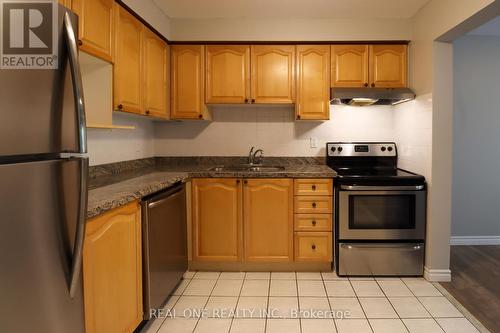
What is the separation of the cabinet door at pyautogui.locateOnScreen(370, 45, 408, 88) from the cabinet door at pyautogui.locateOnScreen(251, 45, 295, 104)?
79 cm

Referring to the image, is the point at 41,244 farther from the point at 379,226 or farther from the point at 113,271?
the point at 379,226

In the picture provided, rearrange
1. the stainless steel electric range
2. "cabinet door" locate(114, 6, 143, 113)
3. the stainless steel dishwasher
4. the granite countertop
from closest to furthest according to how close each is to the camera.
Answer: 1. the granite countertop
2. the stainless steel dishwasher
3. "cabinet door" locate(114, 6, 143, 113)
4. the stainless steel electric range

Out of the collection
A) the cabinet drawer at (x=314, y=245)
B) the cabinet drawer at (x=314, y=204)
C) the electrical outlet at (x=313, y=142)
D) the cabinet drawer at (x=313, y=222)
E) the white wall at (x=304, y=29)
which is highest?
the white wall at (x=304, y=29)

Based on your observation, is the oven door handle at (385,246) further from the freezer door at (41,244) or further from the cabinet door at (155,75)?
the freezer door at (41,244)

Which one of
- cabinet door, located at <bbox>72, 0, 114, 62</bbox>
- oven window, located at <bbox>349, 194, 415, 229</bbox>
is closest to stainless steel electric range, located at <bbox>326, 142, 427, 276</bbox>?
oven window, located at <bbox>349, 194, 415, 229</bbox>

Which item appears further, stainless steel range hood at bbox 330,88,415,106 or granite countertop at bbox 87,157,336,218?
stainless steel range hood at bbox 330,88,415,106

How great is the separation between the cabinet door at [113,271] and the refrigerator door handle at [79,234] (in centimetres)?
24

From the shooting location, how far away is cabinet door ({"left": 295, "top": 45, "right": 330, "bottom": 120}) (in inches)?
126

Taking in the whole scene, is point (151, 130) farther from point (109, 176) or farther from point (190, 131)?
point (109, 176)

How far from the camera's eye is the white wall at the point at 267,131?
3500mm

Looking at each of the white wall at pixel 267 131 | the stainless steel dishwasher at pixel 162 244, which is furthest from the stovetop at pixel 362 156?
the stainless steel dishwasher at pixel 162 244

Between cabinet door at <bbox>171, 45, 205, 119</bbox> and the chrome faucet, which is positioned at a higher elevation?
cabinet door at <bbox>171, 45, 205, 119</bbox>

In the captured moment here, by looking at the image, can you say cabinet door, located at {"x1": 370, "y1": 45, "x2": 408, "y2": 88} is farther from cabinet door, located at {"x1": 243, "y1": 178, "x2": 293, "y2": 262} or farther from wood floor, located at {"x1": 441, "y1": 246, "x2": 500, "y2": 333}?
wood floor, located at {"x1": 441, "y1": 246, "x2": 500, "y2": 333}

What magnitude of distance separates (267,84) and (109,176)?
1667 mm
